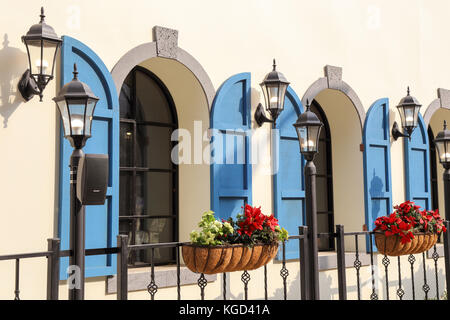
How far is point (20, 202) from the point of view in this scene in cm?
481

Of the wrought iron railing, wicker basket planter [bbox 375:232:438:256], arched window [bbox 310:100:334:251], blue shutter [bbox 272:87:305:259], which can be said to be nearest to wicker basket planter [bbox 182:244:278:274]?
the wrought iron railing

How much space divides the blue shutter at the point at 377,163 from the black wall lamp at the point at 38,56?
464 cm

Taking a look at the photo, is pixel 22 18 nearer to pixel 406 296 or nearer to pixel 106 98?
pixel 106 98

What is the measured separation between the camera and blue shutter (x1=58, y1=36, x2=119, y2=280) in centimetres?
501

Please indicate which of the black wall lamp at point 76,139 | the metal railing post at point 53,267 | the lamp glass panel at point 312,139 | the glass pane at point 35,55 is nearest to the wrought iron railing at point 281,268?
the metal railing post at point 53,267

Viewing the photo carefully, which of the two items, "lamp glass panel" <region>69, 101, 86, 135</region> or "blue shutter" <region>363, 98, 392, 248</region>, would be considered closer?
"lamp glass panel" <region>69, 101, 86, 135</region>

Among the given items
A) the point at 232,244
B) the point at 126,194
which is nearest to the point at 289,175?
the point at 126,194

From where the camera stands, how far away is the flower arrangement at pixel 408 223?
643 cm

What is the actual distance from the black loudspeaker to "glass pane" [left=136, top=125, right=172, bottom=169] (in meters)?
2.09

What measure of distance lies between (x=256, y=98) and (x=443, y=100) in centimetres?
425

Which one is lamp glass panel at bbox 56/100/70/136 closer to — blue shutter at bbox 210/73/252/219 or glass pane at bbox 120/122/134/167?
glass pane at bbox 120/122/134/167

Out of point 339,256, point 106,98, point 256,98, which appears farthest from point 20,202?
point 339,256

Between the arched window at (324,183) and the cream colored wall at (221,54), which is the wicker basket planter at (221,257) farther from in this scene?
the arched window at (324,183)

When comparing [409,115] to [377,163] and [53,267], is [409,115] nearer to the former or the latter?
[377,163]
